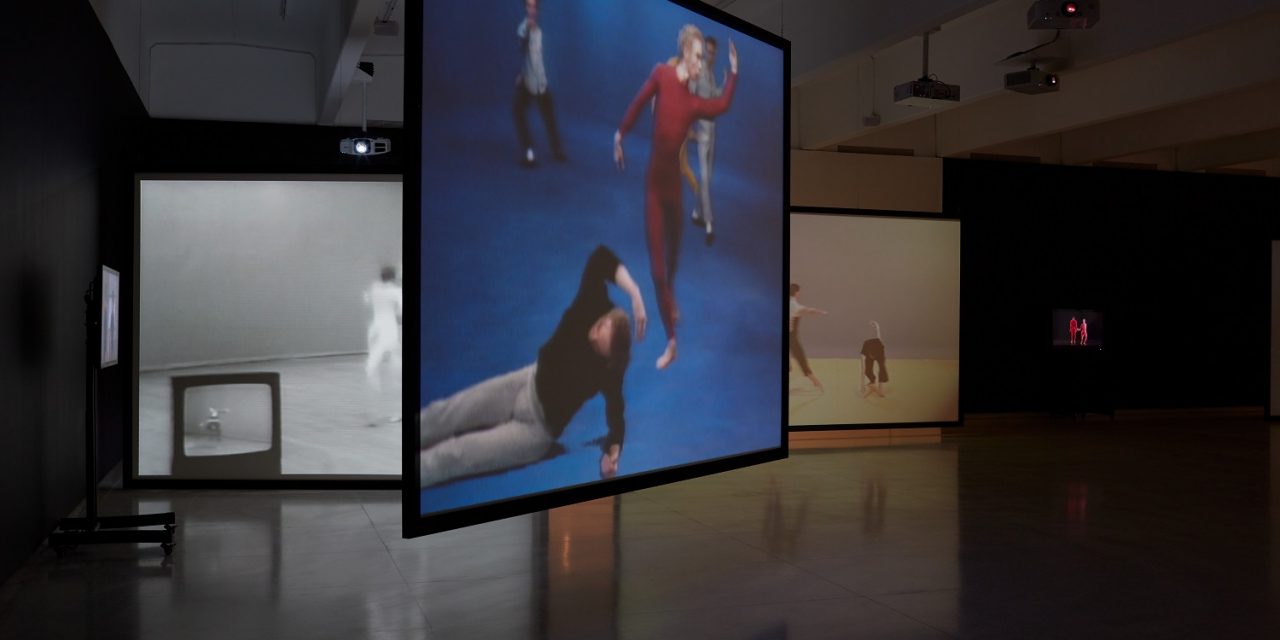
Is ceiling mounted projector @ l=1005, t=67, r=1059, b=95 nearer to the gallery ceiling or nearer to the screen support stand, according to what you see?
the gallery ceiling

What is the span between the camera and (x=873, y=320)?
11.9 meters

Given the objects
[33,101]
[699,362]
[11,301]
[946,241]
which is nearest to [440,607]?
[699,362]

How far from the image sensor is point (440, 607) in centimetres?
497

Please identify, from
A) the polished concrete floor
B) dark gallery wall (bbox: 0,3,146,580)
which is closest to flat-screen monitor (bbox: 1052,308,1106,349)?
the polished concrete floor

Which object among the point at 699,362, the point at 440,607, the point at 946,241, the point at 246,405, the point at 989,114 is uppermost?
the point at 989,114

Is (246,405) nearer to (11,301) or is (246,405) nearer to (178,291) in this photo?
(178,291)

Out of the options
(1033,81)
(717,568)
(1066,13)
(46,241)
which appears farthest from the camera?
(1033,81)

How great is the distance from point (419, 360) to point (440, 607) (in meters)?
2.04

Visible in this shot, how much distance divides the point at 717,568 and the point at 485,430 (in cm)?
263

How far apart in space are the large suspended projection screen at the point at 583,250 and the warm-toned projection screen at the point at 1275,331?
44.3ft

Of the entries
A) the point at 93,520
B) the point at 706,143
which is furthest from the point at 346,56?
the point at 706,143

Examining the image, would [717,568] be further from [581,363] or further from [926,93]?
[926,93]

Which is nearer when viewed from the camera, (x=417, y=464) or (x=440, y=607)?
(x=417, y=464)

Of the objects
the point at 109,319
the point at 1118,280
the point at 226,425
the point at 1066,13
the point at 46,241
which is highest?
the point at 1066,13
